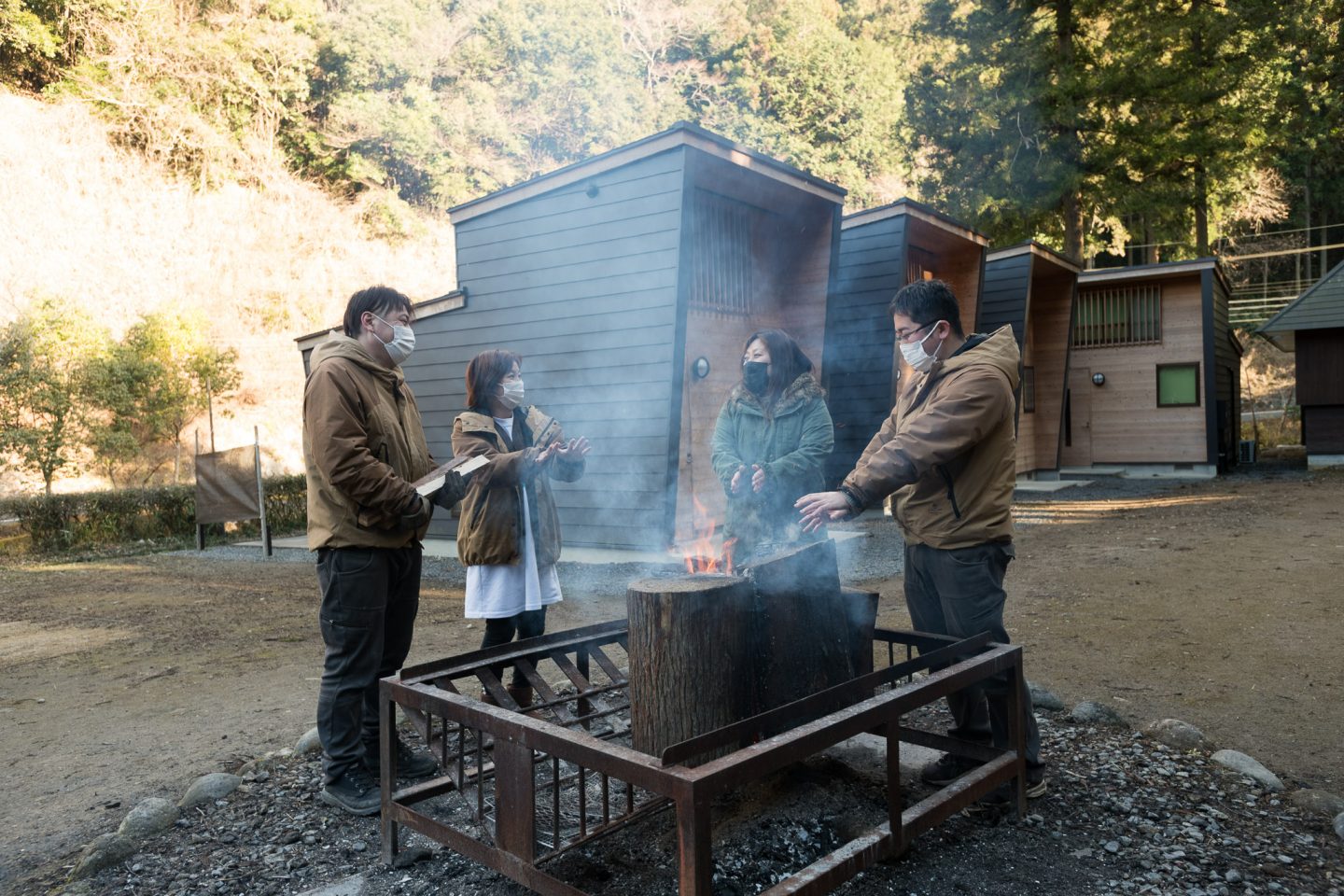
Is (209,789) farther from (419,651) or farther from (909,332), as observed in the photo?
(909,332)

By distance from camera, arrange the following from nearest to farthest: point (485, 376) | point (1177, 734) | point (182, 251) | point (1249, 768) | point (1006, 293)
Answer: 1. point (1249, 768)
2. point (1177, 734)
3. point (485, 376)
4. point (1006, 293)
5. point (182, 251)

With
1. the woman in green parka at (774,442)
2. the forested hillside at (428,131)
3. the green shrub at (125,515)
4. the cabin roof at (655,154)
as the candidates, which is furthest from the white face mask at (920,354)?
the forested hillside at (428,131)

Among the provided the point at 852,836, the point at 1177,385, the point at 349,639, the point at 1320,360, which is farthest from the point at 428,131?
the point at 852,836

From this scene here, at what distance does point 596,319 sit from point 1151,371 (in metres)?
13.2

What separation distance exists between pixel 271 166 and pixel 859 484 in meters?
25.9

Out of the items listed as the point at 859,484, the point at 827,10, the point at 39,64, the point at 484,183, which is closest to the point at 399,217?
the point at 484,183

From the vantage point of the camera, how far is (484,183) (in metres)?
27.3

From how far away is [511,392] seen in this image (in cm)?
389

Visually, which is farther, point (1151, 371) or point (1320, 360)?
point (1151, 371)

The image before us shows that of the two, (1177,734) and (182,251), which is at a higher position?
(182,251)

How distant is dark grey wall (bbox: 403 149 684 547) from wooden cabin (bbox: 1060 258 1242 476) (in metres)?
11.8

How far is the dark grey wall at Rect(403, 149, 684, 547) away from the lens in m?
8.27

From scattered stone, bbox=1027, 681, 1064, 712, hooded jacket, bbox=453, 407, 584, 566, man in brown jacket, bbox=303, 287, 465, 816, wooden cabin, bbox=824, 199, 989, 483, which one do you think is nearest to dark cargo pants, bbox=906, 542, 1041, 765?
scattered stone, bbox=1027, 681, 1064, 712

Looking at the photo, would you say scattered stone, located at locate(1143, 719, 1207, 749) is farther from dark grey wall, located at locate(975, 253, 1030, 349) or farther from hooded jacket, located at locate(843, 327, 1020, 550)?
dark grey wall, located at locate(975, 253, 1030, 349)
